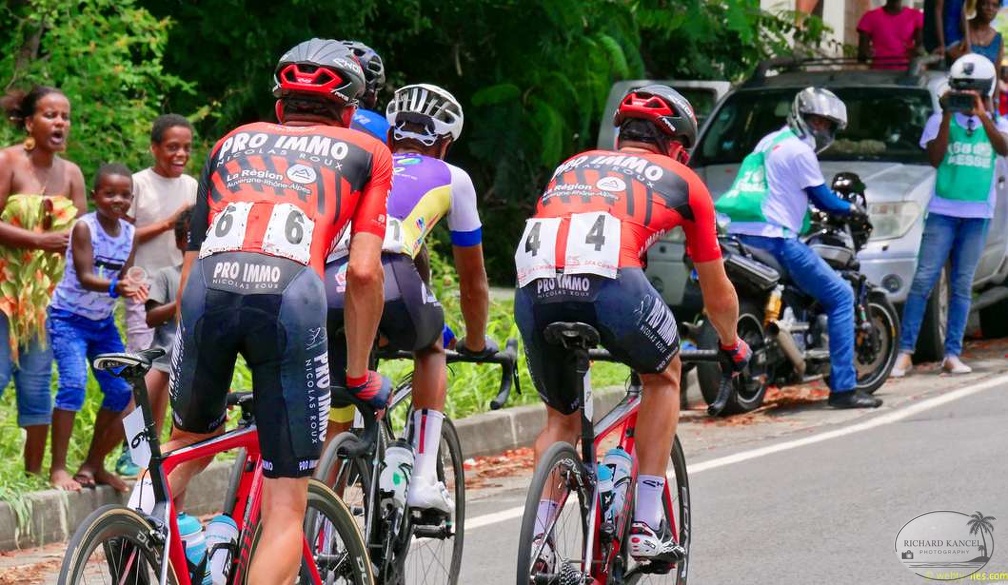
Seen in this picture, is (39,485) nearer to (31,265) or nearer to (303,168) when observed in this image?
(31,265)

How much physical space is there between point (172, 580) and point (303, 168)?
46.8 inches

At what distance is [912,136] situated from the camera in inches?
518

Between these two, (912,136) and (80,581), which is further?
(912,136)

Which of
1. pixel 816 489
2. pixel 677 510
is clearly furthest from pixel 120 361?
pixel 816 489

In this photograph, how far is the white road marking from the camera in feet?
26.4

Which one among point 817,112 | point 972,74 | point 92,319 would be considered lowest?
point 92,319

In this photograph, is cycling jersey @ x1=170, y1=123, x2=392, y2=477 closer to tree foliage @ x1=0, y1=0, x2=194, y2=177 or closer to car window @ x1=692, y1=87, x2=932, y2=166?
tree foliage @ x1=0, y1=0, x2=194, y2=177

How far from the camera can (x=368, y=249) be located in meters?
5.07

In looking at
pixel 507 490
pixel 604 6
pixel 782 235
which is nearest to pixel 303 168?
pixel 507 490

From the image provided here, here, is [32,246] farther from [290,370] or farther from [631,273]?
[290,370]

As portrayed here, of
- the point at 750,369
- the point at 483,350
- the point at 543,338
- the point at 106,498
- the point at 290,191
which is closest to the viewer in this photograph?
the point at 290,191

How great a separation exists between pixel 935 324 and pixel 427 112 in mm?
7694

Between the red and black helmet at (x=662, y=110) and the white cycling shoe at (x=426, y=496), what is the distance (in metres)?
1.44

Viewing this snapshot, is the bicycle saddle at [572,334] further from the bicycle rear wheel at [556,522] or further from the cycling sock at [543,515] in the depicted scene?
the cycling sock at [543,515]
